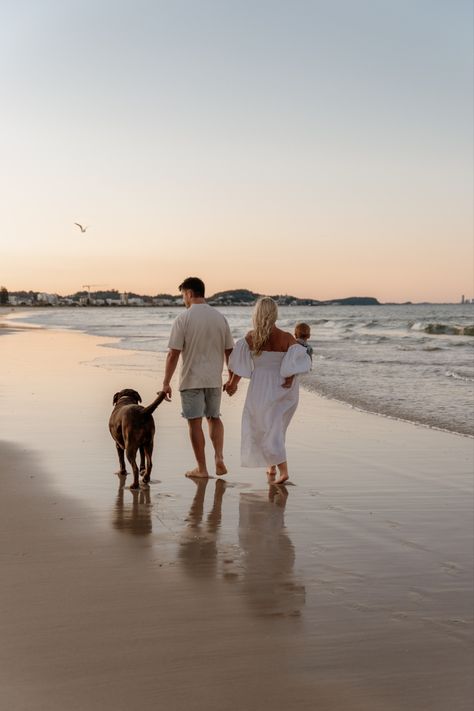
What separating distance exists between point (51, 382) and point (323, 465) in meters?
7.86

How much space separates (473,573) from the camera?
441 centimetres

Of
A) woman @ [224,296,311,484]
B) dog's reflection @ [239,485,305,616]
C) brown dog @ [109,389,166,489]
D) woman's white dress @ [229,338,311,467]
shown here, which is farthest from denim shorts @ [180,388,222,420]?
dog's reflection @ [239,485,305,616]

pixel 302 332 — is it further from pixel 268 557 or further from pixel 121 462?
pixel 268 557

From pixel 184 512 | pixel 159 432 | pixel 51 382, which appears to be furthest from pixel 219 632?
pixel 51 382

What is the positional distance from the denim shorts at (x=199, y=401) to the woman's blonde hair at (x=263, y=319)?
612 mm

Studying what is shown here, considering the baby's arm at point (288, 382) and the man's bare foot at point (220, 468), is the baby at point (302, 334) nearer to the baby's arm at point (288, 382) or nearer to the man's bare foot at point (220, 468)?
the baby's arm at point (288, 382)

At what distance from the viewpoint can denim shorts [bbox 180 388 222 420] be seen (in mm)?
7090

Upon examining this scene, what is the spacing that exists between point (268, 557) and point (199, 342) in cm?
276

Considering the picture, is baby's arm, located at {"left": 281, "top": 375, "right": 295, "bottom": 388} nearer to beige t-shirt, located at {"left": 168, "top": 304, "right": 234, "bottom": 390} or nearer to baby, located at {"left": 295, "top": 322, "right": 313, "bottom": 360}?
baby, located at {"left": 295, "top": 322, "right": 313, "bottom": 360}

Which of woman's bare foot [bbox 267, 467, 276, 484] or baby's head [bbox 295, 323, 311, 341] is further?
baby's head [bbox 295, 323, 311, 341]

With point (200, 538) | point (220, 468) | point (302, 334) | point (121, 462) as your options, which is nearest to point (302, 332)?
point (302, 334)

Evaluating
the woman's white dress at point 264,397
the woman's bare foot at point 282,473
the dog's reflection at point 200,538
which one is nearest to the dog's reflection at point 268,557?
the dog's reflection at point 200,538

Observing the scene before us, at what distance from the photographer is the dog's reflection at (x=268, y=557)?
3959mm

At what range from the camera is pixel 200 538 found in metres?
5.07
